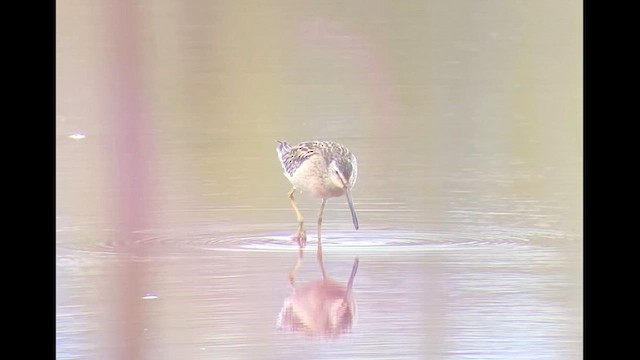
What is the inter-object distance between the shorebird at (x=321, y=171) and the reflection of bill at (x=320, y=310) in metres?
0.25

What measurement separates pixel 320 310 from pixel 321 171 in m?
0.54

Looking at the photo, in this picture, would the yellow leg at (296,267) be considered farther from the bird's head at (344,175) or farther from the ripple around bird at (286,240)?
the bird's head at (344,175)

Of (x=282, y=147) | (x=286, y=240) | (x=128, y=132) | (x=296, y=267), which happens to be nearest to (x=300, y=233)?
(x=286, y=240)

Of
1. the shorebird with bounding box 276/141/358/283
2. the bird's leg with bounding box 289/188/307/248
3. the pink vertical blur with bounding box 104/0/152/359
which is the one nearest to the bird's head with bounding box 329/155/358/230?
the shorebird with bounding box 276/141/358/283

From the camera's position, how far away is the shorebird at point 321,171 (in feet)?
11.4

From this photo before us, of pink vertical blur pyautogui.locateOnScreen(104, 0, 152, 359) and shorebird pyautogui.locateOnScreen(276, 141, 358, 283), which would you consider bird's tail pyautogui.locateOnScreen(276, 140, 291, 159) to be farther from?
pink vertical blur pyautogui.locateOnScreen(104, 0, 152, 359)

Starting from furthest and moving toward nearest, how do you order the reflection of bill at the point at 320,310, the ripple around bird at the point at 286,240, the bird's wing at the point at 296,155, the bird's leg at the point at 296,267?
the bird's wing at the point at 296,155 < the ripple around bird at the point at 286,240 < the bird's leg at the point at 296,267 < the reflection of bill at the point at 320,310

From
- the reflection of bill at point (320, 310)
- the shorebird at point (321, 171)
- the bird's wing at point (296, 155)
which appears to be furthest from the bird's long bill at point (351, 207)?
the reflection of bill at point (320, 310)

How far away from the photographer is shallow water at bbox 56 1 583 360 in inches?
129

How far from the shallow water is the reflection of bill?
40 millimetres

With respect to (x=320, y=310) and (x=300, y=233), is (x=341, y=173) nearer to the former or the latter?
(x=300, y=233)

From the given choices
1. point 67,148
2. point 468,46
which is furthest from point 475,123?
point 67,148
